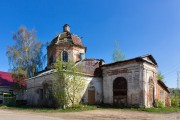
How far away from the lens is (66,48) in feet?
102

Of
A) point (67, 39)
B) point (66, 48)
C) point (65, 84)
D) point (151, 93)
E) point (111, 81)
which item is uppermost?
point (67, 39)

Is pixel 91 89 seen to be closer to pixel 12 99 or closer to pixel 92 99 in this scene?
pixel 92 99

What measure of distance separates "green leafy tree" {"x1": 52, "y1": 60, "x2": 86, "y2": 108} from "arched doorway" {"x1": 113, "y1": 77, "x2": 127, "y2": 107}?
465cm

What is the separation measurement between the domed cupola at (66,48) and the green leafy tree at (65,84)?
7408 millimetres

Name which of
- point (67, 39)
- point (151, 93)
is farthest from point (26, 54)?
point (151, 93)

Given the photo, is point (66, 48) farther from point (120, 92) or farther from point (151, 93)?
point (151, 93)

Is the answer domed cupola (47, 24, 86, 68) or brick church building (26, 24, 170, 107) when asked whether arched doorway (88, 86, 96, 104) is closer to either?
brick church building (26, 24, 170, 107)

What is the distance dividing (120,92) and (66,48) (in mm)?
9891

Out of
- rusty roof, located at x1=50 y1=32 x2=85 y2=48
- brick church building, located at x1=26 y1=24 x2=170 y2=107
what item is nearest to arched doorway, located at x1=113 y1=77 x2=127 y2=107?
brick church building, located at x1=26 y1=24 x2=170 y2=107

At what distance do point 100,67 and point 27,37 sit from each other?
13.6 metres

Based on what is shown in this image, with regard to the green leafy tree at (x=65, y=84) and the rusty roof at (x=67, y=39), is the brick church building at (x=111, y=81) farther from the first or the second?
the green leafy tree at (x=65, y=84)

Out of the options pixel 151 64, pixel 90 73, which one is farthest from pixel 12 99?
pixel 151 64

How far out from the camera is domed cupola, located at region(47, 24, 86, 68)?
30891 millimetres

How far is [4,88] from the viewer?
3509 centimetres
